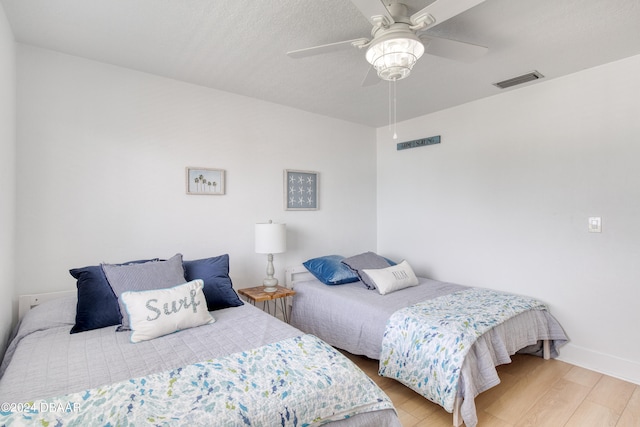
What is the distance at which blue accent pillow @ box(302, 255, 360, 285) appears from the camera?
3090 millimetres

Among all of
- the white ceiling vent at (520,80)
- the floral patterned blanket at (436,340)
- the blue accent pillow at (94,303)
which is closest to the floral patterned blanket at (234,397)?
the floral patterned blanket at (436,340)

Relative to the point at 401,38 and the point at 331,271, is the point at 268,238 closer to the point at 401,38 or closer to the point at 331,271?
the point at 331,271

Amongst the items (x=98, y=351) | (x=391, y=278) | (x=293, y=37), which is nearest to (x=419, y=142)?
(x=391, y=278)

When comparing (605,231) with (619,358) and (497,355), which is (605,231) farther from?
(497,355)

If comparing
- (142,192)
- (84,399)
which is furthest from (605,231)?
(142,192)

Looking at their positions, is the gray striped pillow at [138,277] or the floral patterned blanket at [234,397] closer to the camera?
the floral patterned blanket at [234,397]

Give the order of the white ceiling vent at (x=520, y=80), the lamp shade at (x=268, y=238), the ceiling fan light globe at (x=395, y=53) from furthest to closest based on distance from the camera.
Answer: the lamp shade at (x=268, y=238) → the white ceiling vent at (x=520, y=80) → the ceiling fan light globe at (x=395, y=53)

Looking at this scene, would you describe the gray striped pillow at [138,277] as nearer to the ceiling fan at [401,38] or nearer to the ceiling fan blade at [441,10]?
the ceiling fan at [401,38]

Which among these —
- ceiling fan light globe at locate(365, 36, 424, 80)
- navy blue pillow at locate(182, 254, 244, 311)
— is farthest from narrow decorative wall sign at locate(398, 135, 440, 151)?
navy blue pillow at locate(182, 254, 244, 311)

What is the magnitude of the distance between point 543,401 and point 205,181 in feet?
9.98

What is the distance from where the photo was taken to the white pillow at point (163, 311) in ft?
5.58

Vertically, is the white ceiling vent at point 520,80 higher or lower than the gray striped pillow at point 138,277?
higher

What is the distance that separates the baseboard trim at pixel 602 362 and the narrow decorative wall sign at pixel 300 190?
263 centimetres

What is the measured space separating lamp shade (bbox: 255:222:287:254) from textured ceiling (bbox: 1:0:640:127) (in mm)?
1251
